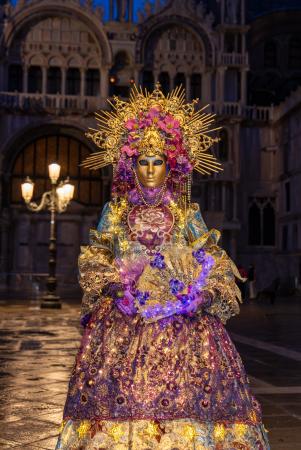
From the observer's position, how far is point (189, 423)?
4.17m

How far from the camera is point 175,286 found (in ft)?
14.6

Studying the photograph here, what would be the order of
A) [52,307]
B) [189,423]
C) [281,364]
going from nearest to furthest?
1. [189,423]
2. [281,364]
3. [52,307]

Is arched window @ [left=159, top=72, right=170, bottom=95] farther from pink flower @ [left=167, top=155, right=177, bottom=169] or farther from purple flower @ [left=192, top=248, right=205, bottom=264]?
purple flower @ [left=192, top=248, right=205, bottom=264]

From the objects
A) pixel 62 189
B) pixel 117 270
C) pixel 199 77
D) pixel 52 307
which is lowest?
pixel 52 307

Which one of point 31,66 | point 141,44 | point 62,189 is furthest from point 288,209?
point 62,189

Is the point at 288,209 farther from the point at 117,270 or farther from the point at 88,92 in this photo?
the point at 117,270

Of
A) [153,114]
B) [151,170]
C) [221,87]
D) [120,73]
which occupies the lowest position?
Result: [151,170]

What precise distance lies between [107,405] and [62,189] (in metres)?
16.7

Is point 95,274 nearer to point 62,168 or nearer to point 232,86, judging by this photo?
point 62,168

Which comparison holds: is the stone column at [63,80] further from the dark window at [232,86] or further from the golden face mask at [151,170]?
the golden face mask at [151,170]

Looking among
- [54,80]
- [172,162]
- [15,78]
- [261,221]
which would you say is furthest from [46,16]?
[172,162]

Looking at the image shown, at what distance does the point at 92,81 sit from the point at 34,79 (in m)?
2.72

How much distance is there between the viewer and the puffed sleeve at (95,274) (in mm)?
4543

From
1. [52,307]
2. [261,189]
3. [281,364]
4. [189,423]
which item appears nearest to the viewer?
[189,423]
